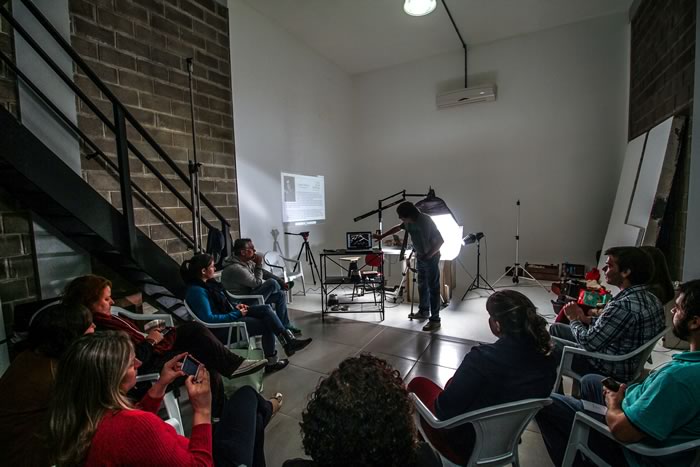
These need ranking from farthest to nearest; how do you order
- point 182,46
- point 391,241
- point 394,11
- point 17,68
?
point 391,241 → point 394,11 → point 182,46 → point 17,68

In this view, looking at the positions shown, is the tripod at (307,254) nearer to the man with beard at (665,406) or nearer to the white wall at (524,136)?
the white wall at (524,136)

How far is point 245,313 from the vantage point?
8.63 feet

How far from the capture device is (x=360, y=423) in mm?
731

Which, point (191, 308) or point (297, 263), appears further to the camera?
point (297, 263)

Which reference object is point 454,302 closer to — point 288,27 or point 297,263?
point 297,263

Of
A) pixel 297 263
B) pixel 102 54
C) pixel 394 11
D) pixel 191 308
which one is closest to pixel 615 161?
pixel 394 11

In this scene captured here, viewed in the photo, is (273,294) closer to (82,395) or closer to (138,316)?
(138,316)

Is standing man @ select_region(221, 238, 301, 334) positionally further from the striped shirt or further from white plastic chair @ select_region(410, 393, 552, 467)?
the striped shirt

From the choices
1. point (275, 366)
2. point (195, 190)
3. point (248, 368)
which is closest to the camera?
point (248, 368)

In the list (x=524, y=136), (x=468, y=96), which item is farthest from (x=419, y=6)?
(x=524, y=136)

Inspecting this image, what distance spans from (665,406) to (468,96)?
521 cm

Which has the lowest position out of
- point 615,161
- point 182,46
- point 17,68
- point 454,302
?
point 454,302

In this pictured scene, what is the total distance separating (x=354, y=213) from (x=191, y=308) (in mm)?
4455

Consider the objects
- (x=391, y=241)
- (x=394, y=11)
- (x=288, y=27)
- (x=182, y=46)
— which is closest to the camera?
(x=182, y=46)
